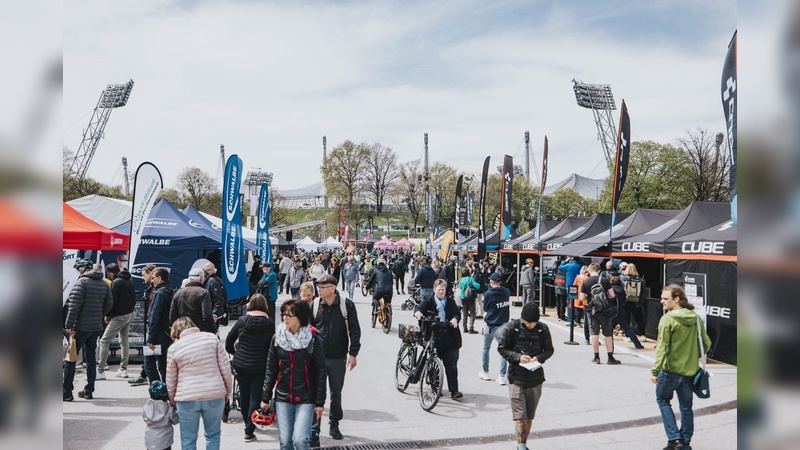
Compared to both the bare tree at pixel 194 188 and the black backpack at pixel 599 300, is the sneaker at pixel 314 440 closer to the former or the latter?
the black backpack at pixel 599 300

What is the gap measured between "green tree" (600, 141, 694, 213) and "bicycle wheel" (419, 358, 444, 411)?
1301 inches

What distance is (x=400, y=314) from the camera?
1897 cm

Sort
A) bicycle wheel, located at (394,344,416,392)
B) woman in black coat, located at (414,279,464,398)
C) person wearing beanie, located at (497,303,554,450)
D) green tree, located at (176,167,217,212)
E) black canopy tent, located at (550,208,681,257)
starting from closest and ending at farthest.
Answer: person wearing beanie, located at (497,303,554,450) → woman in black coat, located at (414,279,464,398) → bicycle wheel, located at (394,344,416,392) → black canopy tent, located at (550,208,681,257) → green tree, located at (176,167,217,212)

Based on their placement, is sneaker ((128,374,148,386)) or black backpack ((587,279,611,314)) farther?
black backpack ((587,279,611,314))

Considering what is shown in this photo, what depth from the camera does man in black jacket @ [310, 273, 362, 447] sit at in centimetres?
649

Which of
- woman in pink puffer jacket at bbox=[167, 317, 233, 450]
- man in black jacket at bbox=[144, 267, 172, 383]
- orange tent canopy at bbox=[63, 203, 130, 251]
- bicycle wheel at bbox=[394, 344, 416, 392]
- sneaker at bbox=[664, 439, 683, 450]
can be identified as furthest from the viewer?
orange tent canopy at bbox=[63, 203, 130, 251]

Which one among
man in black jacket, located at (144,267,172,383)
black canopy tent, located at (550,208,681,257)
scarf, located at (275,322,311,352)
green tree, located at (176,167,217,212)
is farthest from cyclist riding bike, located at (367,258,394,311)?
green tree, located at (176,167,217,212)

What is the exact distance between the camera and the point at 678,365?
6.04 metres

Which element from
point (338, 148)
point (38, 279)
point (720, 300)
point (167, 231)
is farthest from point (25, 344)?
point (338, 148)

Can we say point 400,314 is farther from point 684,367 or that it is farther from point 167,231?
point 684,367

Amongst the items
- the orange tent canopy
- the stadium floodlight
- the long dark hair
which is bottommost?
the long dark hair

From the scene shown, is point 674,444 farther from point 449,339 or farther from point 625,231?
point 625,231

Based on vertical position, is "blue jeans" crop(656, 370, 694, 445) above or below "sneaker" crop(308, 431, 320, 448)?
above

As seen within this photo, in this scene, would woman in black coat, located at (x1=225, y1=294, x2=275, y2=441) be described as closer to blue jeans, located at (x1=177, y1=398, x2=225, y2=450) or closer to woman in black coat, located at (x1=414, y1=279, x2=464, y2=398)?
blue jeans, located at (x1=177, y1=398, x2=225, y2=450)
